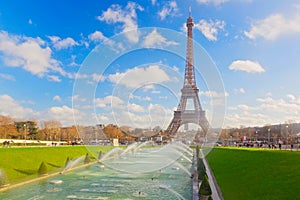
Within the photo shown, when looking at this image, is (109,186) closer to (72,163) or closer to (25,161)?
(25,161)

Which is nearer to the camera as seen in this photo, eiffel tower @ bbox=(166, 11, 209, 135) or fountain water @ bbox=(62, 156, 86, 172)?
fountain water @ bbox=(62, 156, 86, 172)

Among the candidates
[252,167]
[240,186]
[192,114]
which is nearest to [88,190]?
[240,186]

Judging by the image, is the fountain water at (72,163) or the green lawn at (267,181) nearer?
the green lawn at (267,181)

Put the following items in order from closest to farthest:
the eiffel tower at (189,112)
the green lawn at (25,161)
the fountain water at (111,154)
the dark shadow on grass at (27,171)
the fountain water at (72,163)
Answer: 1. the green lawn at (25,161)
2. the dark shadow on grass at (27,171)
3. the fountain water at (72,163)
4. the fountain water at (111,154)
5. the eiffel tower at (189,112)

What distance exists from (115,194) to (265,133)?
6454cm

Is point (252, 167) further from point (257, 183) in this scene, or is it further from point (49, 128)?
point (49, 128)

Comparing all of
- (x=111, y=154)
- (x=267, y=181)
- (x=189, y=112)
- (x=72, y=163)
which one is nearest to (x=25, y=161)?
(x=72, y=163)

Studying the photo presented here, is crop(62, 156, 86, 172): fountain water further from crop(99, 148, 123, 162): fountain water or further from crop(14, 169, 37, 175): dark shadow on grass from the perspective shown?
crop(14, 169, 37, 175): dark shadow on grass

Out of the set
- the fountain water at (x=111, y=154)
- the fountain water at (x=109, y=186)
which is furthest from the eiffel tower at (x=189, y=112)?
the fountain water at (x=109, y=186)

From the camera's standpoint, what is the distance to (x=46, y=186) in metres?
14.7

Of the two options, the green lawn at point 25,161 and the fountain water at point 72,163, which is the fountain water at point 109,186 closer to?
the fountain water at point 72,163

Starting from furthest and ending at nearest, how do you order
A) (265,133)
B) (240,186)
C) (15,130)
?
(265,133) → (15,130) → (240,186)

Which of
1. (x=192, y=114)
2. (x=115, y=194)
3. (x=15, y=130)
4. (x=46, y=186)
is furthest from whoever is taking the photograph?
(x=15, y=130)

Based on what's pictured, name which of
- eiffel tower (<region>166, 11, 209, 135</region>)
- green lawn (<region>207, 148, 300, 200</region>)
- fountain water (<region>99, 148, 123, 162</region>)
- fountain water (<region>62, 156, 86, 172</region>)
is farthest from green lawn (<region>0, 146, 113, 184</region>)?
eiffel tower (<region>166, 11, 209, 135</region>)
